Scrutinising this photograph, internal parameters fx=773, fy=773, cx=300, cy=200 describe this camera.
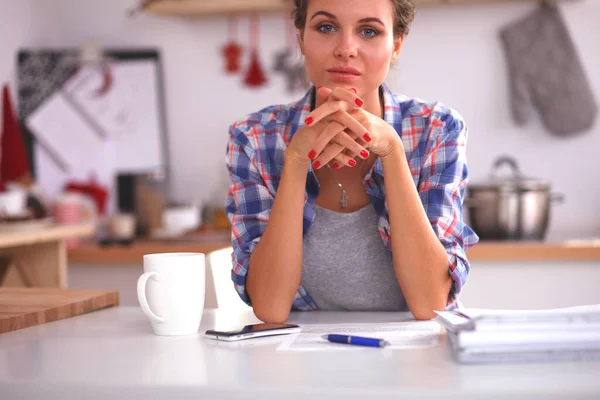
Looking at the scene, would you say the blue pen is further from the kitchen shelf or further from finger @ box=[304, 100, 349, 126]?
the kitchen shelf

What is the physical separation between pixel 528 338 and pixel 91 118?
106 inches

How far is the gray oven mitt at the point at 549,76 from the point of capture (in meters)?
2.86

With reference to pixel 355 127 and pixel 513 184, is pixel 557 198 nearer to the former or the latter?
pixel 513 184

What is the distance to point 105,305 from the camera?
1291 mm

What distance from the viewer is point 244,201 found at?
1.43 m

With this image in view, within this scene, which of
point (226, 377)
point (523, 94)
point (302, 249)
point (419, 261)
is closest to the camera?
point (226, 377)

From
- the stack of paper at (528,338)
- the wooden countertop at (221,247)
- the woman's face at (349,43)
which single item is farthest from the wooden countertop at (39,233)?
the stack of paper at (528,338)

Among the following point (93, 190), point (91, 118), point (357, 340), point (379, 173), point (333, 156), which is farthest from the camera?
point (91, 118)

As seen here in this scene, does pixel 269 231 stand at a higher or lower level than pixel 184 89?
lower

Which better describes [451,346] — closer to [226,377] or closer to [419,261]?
[226,377]

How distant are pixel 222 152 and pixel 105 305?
1.92 metres

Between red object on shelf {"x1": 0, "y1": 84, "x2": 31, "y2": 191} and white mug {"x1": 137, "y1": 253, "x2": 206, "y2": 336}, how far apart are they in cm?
195

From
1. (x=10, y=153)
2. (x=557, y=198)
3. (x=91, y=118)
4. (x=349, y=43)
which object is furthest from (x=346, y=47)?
(x=91, y=118)

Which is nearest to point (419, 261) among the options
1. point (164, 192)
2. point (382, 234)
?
point (382, 234)
